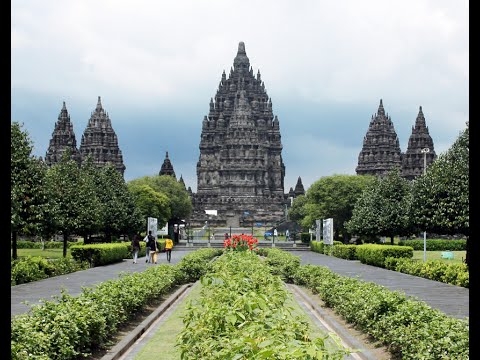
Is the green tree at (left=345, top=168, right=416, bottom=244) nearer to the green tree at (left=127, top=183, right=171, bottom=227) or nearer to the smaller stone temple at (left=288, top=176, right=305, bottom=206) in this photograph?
the green tree at (left=127, top=183, right=171, bottom=227)

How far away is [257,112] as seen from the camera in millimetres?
158375

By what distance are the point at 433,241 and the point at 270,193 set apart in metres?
84.7

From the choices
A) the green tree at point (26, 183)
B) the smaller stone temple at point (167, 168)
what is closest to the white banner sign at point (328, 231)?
the green tree at point (26, 183)

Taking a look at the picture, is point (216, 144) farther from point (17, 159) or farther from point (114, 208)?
point (17, 159)

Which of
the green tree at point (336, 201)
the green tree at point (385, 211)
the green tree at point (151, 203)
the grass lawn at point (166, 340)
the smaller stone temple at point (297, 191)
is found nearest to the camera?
the grass lawn at point (166, 340)

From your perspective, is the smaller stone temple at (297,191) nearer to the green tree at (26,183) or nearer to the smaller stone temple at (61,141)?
the smaller stone temple at (61,141)

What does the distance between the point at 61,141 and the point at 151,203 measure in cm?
5000

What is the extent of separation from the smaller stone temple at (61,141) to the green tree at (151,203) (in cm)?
4335

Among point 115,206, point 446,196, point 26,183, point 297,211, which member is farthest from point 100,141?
point 446,196

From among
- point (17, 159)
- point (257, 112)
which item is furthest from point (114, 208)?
point (257, 112)

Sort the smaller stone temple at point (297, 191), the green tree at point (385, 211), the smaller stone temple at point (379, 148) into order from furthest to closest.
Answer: the smaller stone temple at point (297, 191), the smaller stone temple at point (379, 148), the green tree at point (385, 211)

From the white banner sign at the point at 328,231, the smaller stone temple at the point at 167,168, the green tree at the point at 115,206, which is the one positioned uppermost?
the smaller stone temple at the point at 167,168

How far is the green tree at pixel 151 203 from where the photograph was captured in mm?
87438

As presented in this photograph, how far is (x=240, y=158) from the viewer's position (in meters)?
150
